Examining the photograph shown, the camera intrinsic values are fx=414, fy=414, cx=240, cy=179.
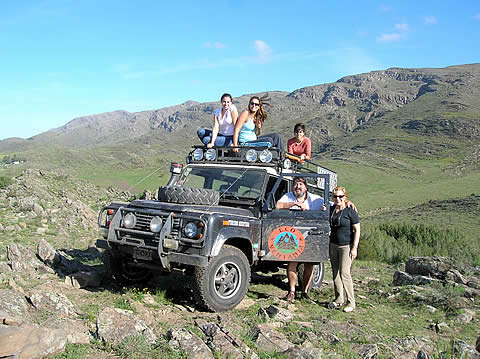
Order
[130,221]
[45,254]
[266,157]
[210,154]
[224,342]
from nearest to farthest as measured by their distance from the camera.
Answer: [224,342] → [130,221] → [266,157] → [210,154] → [45,254]

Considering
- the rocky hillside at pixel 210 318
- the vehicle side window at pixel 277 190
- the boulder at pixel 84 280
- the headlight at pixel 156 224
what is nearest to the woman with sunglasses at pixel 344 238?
the rocky hillside at pixel 210 318

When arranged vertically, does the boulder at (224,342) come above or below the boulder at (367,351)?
above

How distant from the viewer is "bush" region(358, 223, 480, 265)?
1531 cm

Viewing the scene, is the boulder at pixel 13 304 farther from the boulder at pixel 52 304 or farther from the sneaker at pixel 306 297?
the sneaker at pixel 306 297

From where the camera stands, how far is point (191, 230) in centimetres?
557

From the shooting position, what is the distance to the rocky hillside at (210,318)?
416 centimetres

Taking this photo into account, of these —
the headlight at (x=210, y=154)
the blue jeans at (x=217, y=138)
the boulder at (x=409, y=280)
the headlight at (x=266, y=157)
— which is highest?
the blue jeans at (x=217, y=138)

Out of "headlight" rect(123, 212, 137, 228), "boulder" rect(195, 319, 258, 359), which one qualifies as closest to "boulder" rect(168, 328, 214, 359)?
"boulder" rect(195, 319, 258, 359)

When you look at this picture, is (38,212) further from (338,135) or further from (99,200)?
(338,135)

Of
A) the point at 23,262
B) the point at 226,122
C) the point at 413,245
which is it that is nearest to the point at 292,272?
the point at 226,122

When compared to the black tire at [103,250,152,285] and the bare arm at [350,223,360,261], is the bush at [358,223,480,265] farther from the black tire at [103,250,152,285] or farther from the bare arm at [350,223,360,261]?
the black tire at [103,250,152,285]

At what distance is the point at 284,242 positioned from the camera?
6348mm

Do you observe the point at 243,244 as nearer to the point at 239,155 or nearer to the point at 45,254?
the point at 239,155

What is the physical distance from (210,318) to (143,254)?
1294 millimetres
